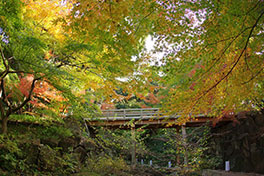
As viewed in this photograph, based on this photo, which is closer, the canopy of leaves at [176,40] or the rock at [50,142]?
the canopy of leaves at [176,40]

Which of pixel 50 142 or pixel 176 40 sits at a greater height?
pixel 176 40

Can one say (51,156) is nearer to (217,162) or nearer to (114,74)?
(114,74)

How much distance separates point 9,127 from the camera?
6660 millimetres

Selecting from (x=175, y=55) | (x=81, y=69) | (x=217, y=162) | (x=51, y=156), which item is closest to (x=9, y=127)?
(x=51, y=156)

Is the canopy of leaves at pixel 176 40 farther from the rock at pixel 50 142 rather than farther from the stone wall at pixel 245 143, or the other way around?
the stone wall at pixel 245 143

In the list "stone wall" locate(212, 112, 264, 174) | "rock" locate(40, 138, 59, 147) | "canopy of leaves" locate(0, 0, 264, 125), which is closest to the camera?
"canopy of leaves" locate(0, 0, 264, 125)

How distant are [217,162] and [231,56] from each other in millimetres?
8055

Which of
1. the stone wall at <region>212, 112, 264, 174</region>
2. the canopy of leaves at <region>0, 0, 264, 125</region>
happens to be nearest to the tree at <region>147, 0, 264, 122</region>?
the canopy of leaves at <region>0, 0, 264, 125</region>

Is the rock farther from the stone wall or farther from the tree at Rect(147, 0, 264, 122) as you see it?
the stone wall

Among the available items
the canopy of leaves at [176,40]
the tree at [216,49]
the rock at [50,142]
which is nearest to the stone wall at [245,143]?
the canopy of leaves at [176,40]

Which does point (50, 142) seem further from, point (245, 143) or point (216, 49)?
point (245, 143)

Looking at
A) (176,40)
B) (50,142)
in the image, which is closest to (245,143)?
(50,142)

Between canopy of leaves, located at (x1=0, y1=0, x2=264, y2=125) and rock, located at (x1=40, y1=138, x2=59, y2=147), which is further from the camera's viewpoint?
rock, located at (x1=40, y1=138, x2=59, y2=147)

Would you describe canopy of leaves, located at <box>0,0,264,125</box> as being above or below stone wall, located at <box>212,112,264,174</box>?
above
